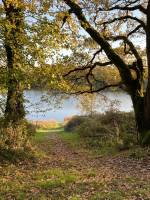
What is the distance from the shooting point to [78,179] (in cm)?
1100

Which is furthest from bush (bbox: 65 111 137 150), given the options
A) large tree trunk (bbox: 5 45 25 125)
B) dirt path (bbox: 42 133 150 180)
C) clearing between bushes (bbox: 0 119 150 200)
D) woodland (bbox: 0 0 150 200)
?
clearing between bushes (bbox: 0 119 150 200)

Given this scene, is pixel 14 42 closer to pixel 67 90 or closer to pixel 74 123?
pixel 67 90

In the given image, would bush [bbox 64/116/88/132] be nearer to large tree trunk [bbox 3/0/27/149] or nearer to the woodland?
the woodland

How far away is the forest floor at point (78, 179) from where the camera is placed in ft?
31.1

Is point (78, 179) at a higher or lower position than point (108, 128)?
lower

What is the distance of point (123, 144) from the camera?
18.2 metres

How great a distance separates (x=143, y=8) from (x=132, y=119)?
32.7ft

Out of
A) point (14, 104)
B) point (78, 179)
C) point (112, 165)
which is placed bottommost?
point (78, 179)

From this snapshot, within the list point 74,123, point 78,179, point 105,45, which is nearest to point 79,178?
point 78,179

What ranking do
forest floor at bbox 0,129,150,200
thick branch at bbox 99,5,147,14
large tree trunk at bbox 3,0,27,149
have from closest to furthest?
forest floor at bbox 0,129,150,200
large tree trunk at bbox 3,0,27,149
thick branch at bbox 99,5,147,14

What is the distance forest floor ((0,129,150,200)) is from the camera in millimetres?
9492

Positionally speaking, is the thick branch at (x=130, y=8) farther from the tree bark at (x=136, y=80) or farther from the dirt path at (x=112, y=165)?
the dirt path at (x=112, y=165)

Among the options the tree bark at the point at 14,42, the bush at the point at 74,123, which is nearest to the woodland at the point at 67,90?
the tree bark at the point at 14,42

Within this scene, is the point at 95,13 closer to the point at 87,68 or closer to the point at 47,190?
the point at 87,68
